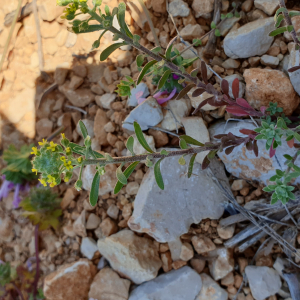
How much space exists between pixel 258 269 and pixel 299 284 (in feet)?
1.15

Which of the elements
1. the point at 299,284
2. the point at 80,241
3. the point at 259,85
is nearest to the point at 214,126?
the point at 259,85

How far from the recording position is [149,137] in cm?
303

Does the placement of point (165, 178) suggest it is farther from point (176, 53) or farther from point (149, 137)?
point (176, 53)

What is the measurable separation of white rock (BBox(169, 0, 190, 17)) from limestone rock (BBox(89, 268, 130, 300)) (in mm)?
2897

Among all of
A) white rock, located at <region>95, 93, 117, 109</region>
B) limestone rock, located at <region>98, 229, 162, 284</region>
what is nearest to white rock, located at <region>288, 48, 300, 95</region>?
white rock, located at <region>95, 93, 117, 109</region>

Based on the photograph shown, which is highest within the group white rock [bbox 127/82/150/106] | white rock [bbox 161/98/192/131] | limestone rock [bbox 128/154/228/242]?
white rock [bbox 127/82/150/106]

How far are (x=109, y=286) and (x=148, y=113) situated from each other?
1.81 m

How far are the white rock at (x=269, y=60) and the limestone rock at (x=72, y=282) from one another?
276 cm

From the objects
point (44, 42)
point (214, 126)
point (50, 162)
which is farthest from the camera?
Answer: point (44, 42)

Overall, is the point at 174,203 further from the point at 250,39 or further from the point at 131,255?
the point at 250,39

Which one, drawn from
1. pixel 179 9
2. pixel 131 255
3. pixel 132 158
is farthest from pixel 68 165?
pixel 179 9

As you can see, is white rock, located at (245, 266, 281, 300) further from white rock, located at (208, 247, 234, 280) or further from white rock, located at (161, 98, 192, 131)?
white rock, located at (161, 98, 192, 131)

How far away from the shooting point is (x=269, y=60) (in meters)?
2.88

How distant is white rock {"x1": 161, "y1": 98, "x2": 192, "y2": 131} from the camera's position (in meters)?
3.02
